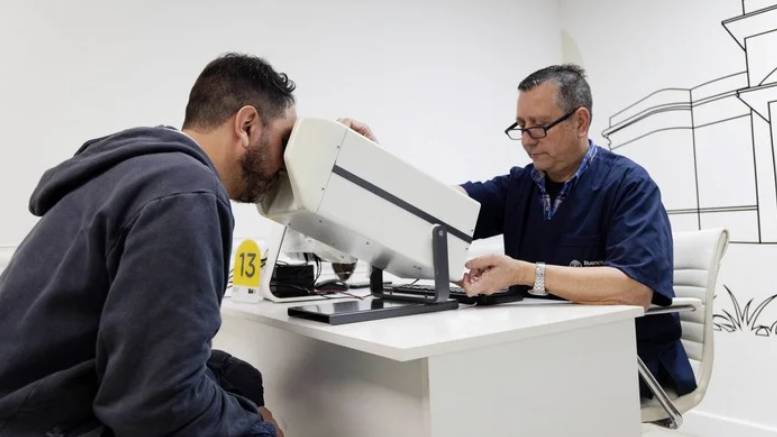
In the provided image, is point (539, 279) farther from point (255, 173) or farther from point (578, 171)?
point (255, 173)

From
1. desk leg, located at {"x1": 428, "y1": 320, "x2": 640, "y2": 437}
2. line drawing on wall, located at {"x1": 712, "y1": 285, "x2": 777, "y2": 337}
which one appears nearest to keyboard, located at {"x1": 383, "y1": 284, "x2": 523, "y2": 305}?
desk leg, located at {"x1": 428, "y1": 320, "x2": 640, "y2": 437}

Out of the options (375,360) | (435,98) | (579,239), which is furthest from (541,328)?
(435,98)

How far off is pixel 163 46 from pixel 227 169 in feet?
4.82

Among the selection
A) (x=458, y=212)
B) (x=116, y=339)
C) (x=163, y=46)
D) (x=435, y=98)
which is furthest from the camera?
(x=435, y=98)

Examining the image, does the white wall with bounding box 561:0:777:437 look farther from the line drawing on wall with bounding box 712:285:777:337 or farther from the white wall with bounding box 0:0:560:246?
the white wall with bounding box 0:0:560:246

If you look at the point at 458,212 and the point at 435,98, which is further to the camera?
the point at 435,98

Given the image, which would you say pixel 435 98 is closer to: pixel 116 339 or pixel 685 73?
pixel 685 73

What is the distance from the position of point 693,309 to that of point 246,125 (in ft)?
3.90

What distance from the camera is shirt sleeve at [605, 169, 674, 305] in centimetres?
127

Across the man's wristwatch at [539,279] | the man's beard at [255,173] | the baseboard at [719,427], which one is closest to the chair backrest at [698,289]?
the man's wristwatch at [539,279]

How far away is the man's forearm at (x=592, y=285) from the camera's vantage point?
1182 millimetres

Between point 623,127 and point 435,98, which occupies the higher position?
point 435,98

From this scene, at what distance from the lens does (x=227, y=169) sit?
99cm

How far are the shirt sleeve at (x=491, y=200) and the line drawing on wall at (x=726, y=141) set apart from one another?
130 centimetres
